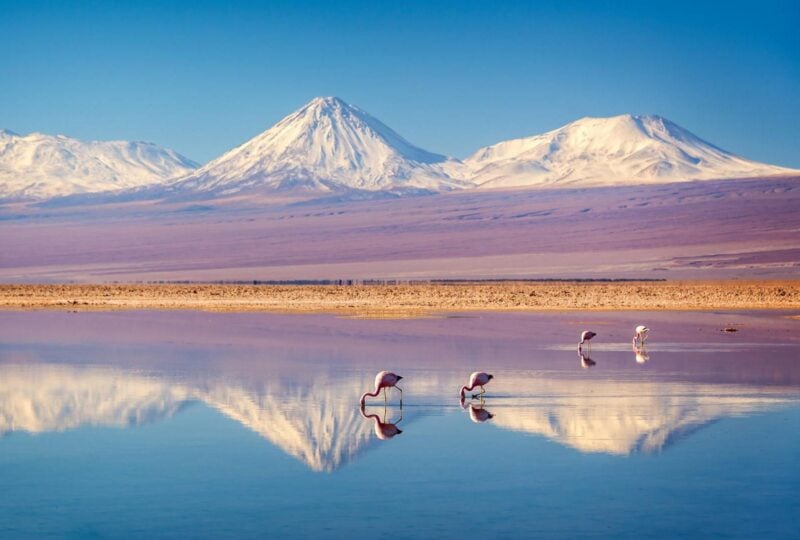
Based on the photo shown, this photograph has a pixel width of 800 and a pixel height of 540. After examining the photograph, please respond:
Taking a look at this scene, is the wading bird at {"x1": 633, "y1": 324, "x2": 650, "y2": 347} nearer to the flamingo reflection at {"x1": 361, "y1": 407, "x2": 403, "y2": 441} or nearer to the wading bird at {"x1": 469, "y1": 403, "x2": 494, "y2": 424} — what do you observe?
the wading bird at {"x1": 469, "y1": 403, "x2": 494, "y2": 424}

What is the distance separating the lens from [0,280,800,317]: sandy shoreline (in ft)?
121

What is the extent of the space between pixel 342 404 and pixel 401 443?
2530 mm

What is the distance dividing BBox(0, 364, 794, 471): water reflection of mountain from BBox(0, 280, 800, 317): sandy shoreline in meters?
16.8

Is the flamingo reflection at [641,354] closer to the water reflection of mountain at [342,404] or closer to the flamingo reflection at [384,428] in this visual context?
the water reflection of mountain at [342,404]

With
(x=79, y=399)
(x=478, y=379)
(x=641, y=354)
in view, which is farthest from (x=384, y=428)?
(x=641, y=354)

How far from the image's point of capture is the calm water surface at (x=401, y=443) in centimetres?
864

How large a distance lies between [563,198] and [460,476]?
5712 inches

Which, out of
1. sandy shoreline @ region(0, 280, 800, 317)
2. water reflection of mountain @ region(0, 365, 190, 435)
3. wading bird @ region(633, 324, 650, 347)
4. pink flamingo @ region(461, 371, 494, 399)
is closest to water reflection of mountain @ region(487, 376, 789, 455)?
pink flamingo @ region(461, 371, 494, 399)

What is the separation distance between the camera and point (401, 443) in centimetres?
1169

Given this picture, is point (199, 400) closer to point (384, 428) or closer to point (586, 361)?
point (384, 428)

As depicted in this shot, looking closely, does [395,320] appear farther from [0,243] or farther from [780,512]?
[0,243]

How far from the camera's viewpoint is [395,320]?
3067 cm

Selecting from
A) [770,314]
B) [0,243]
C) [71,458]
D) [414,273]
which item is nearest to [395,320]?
[770,314]

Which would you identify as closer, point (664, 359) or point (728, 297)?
point (664, 359)
